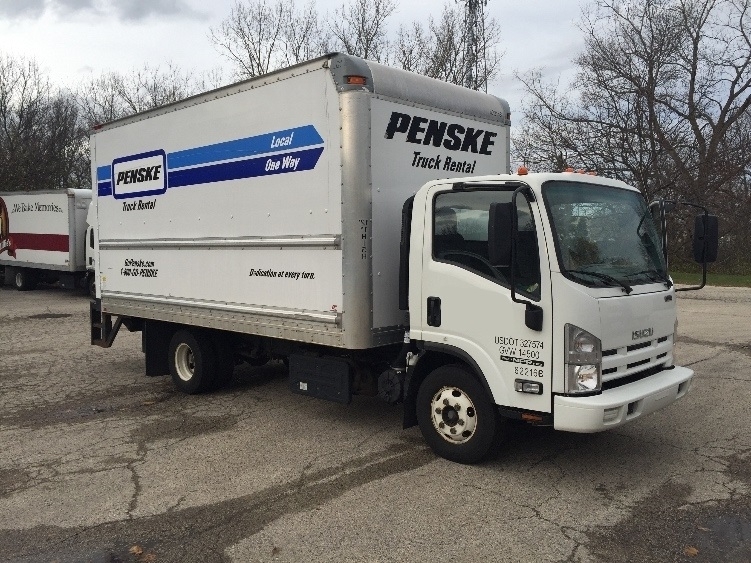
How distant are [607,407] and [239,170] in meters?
4.21

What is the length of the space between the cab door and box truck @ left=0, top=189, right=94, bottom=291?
17314 mm

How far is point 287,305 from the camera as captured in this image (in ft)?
20.7

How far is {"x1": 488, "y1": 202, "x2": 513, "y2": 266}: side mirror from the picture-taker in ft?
15.0

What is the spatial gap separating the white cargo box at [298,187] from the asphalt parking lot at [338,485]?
1089mm

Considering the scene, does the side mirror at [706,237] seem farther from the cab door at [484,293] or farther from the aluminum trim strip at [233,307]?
the aluminum trim strip at [233,307]

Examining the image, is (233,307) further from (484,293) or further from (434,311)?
(484,293)

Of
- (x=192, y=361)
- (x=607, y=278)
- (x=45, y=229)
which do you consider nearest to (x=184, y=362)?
(x=192, y=361)

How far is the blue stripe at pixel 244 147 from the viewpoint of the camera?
5.98 m

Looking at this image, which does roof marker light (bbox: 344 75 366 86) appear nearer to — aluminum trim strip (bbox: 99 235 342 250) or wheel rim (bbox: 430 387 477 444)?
aluminum trim strip (bbox: 99 235 342 250)

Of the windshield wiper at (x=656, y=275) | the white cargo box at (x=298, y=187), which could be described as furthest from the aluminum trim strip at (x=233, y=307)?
the windshield wiper at (x=656, y=275)

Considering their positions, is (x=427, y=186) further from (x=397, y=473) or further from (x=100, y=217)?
(x=100, y=217)

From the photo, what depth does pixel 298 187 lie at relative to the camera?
20.0ft

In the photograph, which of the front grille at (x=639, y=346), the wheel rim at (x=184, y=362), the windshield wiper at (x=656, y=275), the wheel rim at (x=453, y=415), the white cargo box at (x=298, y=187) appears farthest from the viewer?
the wheel rim at (x=184, y=362)

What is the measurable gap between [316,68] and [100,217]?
4.67m
